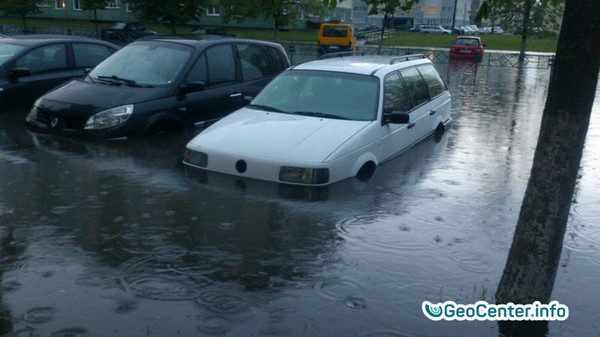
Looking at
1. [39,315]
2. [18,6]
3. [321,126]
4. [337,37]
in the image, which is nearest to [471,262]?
[321,126]

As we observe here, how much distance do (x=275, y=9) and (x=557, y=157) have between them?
1711 inches

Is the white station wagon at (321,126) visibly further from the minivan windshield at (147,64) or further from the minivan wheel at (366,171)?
the minivan windshield at (147,64)

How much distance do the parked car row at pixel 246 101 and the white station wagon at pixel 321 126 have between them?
0.05ft

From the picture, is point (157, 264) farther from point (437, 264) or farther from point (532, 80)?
point (532, 80)

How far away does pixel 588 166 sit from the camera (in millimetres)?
10188

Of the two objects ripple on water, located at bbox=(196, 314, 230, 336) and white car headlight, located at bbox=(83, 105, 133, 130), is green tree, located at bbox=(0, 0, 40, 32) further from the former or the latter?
ripple on water, located at bbox=(196, 314, 230, 336)

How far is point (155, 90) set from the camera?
9.87 metres

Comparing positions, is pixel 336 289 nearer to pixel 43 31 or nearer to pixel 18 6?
pixel 18 6

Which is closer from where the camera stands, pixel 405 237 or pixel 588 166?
pixel 405 237

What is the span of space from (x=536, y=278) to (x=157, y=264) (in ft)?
9.62

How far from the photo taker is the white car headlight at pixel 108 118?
945 cm

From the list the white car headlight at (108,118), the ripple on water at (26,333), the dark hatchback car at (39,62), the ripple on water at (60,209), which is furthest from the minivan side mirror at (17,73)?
the ripple on water at (26,333)

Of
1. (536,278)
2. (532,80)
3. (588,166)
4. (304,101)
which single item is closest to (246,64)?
(304,101)

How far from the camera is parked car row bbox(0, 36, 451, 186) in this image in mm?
7746
